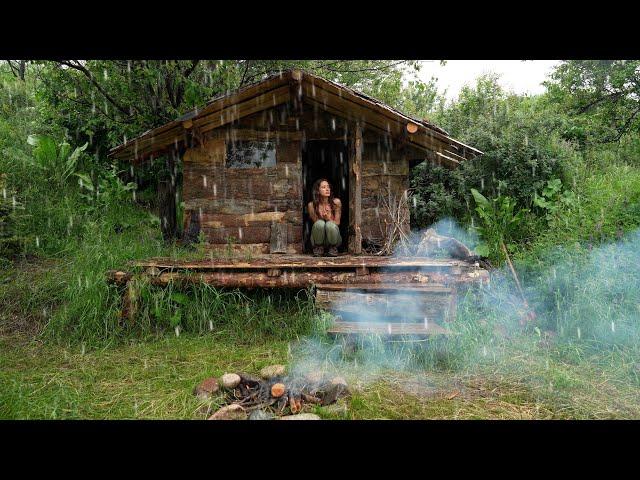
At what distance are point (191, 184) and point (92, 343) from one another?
301cm

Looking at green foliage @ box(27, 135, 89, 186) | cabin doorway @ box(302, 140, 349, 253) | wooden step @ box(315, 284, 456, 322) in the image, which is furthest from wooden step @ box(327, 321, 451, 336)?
green foliage @ box(27, 135, 89, 186)

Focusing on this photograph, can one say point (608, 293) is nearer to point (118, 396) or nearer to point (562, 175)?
point (562, 175)

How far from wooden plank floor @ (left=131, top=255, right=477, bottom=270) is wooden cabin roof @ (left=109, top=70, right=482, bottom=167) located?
1976 millimetres

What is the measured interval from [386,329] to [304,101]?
13.3 ft

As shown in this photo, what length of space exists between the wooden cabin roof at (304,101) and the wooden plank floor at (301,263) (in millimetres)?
1976

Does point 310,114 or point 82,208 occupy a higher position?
point 310,114

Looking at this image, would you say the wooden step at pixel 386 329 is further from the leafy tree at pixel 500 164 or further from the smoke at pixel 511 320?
the leafy tree at pixel 500 164

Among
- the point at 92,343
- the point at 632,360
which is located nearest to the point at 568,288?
the point at 632,360

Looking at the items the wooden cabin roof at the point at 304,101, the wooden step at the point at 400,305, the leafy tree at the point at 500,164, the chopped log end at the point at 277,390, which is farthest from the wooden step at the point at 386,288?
the leafy tree at the point at 500,164

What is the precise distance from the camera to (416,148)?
850 cm

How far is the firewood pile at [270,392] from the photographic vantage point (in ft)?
14.6

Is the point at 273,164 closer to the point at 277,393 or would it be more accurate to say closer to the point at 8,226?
the point at 277,393

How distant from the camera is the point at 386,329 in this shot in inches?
235

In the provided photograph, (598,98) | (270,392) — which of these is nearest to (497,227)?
(270,392)
